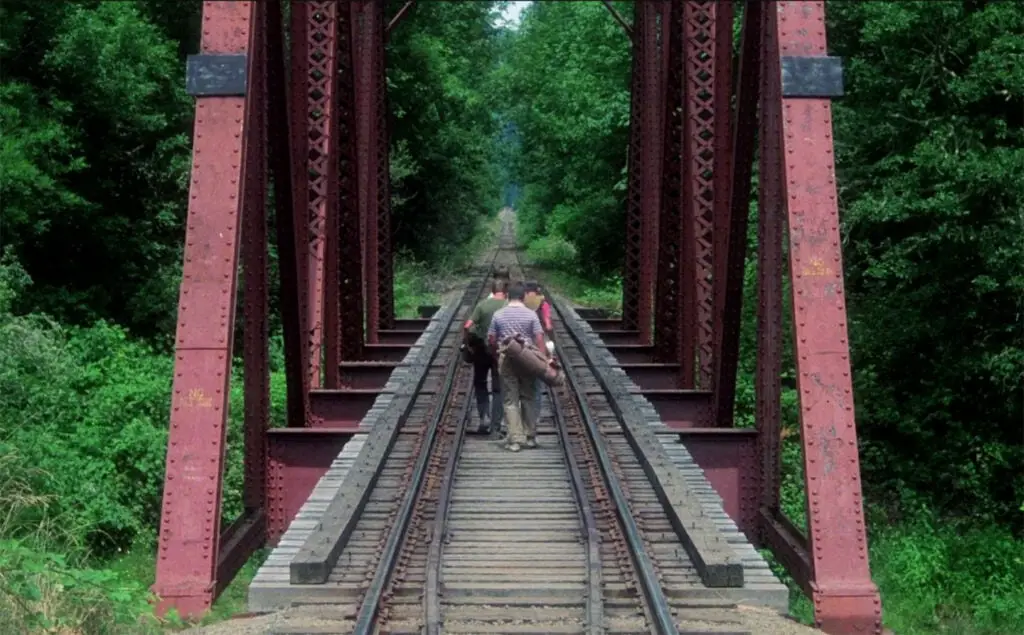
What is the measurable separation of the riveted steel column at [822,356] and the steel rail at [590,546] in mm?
1244

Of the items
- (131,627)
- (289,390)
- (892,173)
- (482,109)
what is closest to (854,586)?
(131,627)

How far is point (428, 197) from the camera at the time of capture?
39438 mm

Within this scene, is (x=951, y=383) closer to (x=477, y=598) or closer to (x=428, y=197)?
(x=477, y=598)

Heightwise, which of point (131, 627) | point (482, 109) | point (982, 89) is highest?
point (482, 109)

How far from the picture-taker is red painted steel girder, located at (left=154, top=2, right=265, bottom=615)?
6.68 metres

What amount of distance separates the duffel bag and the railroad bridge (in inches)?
27.0

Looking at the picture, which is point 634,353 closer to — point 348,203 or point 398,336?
point 398,336

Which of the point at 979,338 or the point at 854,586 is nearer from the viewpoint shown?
the point at 854,586

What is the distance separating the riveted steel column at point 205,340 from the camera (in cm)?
667

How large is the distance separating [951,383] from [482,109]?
114ft

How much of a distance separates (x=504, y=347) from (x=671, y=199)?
547 cm

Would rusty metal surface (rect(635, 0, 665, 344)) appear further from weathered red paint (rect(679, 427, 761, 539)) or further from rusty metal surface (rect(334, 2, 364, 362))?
weathered red paint (rect(679, 427, 761, 539))

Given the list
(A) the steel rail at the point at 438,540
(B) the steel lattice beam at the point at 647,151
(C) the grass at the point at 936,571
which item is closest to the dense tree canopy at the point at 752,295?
(C) the grass at the point at 936,571

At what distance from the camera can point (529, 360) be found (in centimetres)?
977
